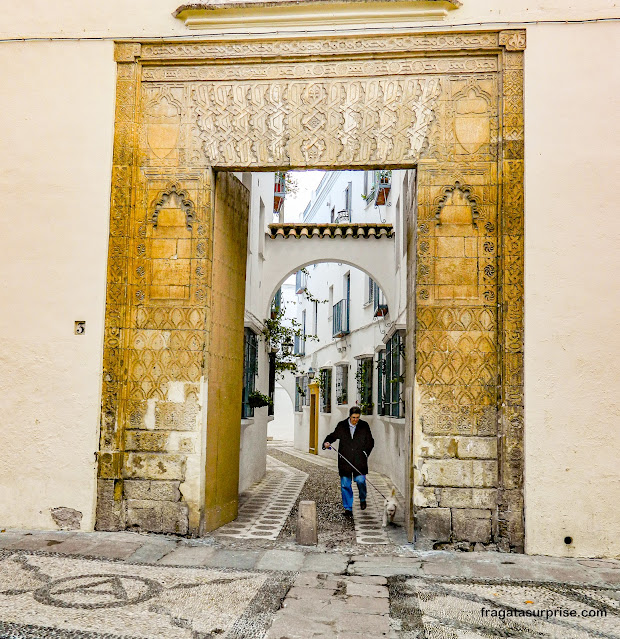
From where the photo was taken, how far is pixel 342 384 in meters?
17.4

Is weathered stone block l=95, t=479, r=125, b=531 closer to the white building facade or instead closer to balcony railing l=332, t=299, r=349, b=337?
the white building facade

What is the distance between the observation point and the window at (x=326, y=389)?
1844 centimetres

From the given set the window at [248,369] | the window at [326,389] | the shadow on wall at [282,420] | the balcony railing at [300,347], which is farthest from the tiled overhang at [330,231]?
the shadow on wall at [282,420]

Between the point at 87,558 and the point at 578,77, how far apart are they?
5868 millimetres

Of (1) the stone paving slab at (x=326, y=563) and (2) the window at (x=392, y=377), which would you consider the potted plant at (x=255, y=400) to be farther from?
(1) the stone paving slab at (x=326, y=563)

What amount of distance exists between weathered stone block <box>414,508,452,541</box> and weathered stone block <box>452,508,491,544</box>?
2.7 inches

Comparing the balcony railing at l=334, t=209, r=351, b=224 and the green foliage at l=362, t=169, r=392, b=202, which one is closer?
the green foliage at l=362, t=169, r=392, b=202

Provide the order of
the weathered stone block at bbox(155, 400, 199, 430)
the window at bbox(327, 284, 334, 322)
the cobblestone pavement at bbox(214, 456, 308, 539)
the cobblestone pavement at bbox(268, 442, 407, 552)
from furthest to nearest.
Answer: the window at bbox(327, 284, 334, 322)
the cobblestone pavement at bbox(214, 456, 308, 539)
the cobblestone pavement at bbox(268, 442, 407, 552)
the weathered stone block at bbox(155, 400, 199, 430)

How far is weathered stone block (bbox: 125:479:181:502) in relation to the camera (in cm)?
641

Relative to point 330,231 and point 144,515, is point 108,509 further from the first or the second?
point 330,231

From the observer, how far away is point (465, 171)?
→ 643 cm

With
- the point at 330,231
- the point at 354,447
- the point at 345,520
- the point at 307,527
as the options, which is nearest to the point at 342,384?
the point at 330,231

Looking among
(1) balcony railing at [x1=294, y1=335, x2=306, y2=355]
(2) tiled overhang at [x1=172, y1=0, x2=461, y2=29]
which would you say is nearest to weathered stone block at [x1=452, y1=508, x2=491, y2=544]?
(2) tiled overhang at [x1=172, y1=0, x2=461, y2=29]

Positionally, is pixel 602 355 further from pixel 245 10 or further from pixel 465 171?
pixel 245 10
